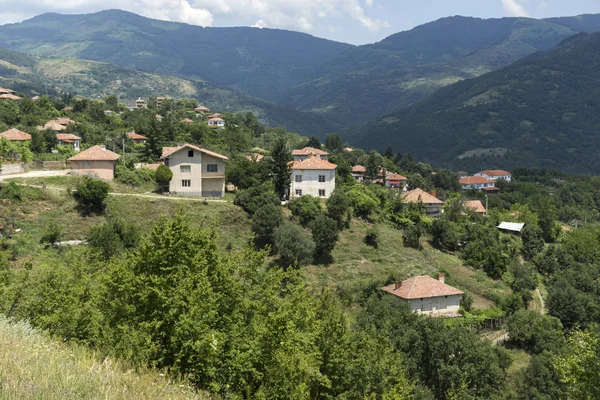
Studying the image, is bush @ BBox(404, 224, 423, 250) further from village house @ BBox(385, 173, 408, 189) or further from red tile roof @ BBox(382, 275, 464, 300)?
village house @ BBox(385, 173, 408, 189)

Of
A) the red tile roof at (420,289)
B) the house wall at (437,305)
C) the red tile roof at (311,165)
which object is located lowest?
the house wall at (437,305)

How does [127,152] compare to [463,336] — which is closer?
[463,336]

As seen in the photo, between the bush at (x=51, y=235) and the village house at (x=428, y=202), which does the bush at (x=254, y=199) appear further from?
the village house at (x=428, y=202)

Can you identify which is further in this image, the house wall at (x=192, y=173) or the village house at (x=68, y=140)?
the village house at (x=68, y=140)

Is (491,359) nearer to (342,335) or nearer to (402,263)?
(342,335)

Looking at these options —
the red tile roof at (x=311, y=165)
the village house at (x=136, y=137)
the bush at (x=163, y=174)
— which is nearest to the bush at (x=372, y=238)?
the red tile roof at (x=311, y=165)

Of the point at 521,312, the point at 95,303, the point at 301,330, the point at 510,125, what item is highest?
the point at 510,125

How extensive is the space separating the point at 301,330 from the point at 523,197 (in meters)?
85.6

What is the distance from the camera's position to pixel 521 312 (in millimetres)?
37562

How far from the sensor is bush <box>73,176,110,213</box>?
125 ft

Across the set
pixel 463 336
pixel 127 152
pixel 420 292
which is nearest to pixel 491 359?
pixel 463 336

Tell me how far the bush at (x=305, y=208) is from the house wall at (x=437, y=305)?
12045mm

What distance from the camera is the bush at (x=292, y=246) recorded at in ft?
123

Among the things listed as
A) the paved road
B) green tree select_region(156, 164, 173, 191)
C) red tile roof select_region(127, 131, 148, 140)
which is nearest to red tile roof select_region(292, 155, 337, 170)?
green tree select_region(156, 164, 173, 191)
